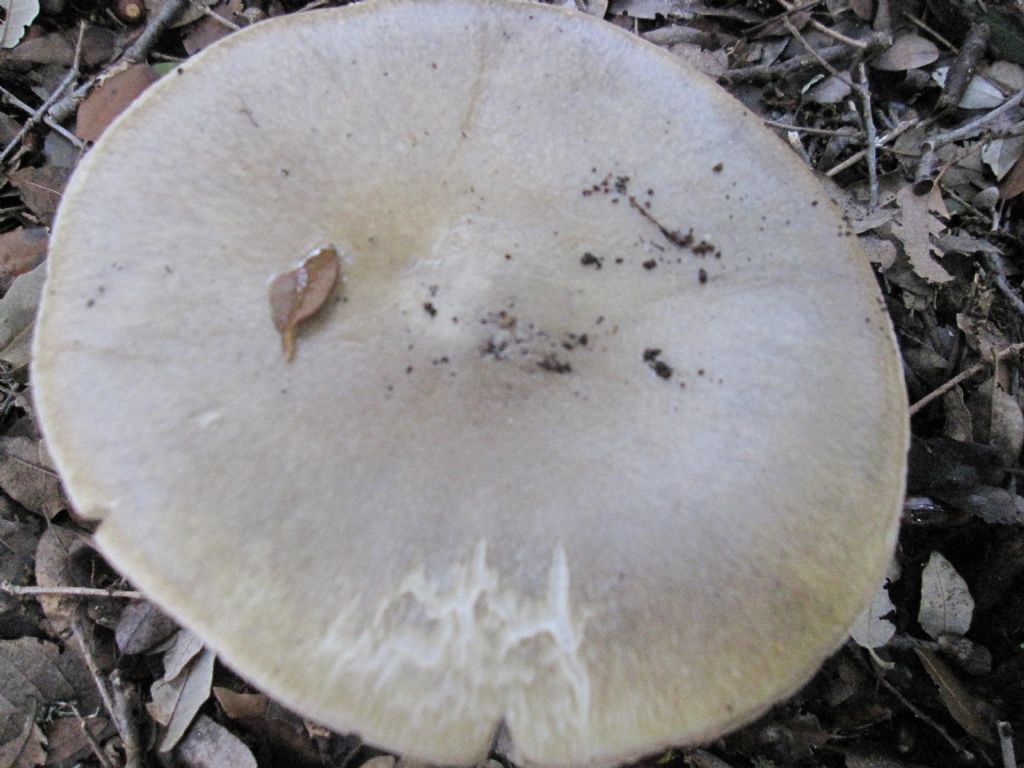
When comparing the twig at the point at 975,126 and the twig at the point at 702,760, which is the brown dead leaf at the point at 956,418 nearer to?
the twig at the point at 975,126

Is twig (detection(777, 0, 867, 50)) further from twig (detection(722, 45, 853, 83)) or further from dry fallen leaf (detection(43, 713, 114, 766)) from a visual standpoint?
dry fallen leaf (detection(43, 713, 114, 766))

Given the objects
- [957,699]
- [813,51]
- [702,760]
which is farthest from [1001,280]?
[702,760]

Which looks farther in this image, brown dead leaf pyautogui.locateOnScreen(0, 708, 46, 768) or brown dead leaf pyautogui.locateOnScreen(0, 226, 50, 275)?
brown dead leaf pyautogui.locateOnScreen(0, 226, 50, 275)

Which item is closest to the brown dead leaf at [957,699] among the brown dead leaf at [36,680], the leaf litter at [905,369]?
the leaf litter at [905,369]

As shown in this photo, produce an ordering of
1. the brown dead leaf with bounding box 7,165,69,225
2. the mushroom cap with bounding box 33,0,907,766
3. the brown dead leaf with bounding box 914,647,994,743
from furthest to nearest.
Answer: the brown dead leaf with bounding box 7,165,69,225 < the brown dead leaf with bounding box 914,647,994,743 < the mushroom cap with bounding box 33,0,907,766

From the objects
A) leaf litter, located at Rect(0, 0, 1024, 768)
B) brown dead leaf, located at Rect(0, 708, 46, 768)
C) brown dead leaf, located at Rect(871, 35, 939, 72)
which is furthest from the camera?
brown dead leaf, located at Rect(871, 35, 939, 72)

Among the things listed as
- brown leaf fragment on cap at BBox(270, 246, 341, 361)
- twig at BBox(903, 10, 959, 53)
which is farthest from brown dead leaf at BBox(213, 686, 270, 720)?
twig at BBox(903, 10, 959, 53)

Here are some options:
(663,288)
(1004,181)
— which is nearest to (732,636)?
(663,288)
